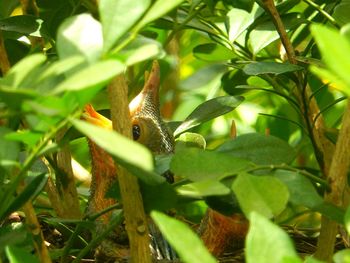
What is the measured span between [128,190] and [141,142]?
40 centimetres

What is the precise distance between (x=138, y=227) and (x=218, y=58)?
442 millimetres

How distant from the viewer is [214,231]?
854mm

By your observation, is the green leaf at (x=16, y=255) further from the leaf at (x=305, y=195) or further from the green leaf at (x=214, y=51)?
the green leaf at (x=214, y=51)

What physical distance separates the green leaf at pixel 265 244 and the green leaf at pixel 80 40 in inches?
4.7

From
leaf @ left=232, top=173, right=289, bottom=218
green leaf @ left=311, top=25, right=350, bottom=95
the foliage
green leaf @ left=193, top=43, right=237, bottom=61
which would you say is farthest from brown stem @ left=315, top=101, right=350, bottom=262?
green leaf @ left=193, top=43, right=237, bottom=61

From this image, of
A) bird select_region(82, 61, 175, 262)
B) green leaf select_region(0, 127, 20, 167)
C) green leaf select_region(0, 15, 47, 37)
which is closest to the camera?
green leaf select_region(0, 127, 20, 167)

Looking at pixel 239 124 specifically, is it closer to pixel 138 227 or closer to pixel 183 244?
pixel 138 227

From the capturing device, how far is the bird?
2.97ft

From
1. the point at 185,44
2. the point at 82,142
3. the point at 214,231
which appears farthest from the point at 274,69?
the point at 185,44

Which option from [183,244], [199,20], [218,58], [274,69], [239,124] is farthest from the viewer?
[239,124]

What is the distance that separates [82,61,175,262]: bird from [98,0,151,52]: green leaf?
443 millimetres

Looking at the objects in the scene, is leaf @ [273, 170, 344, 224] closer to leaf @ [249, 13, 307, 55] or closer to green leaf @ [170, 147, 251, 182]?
green leaf @ [170, 147, 251, 182]

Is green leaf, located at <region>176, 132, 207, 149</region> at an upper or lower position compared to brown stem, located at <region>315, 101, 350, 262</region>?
lower

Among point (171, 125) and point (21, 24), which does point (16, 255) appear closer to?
point (21, 24)
